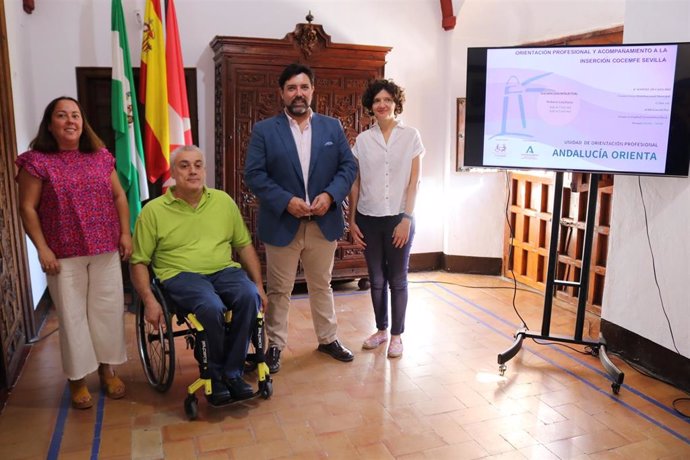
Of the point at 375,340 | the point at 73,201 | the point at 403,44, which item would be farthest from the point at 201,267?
the point at 403,44

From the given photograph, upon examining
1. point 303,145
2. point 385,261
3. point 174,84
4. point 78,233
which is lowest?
point 385,261

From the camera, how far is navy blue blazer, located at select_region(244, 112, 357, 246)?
2887 mm

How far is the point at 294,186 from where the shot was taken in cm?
293

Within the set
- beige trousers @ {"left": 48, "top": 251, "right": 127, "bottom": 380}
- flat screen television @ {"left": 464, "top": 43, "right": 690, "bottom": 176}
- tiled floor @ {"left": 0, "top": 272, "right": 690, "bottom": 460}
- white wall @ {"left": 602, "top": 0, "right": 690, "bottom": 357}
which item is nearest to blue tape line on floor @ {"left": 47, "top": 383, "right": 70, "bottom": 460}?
tiled floor @ {"left": 0, "top": 272, "right": 690, "bottom": 460}

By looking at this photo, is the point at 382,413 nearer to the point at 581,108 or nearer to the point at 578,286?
the point at 578,286

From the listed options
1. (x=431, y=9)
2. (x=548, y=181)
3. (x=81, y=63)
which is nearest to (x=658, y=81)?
(x=548, y=181)

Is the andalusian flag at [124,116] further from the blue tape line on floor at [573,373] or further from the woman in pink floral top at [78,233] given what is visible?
the blue tape line on floor at [573,373]

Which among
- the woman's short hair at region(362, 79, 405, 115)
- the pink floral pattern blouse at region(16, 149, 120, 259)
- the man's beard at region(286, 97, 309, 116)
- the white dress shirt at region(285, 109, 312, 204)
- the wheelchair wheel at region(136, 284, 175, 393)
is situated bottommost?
the wheelchair wheel at region(136, 284, 175, 393)

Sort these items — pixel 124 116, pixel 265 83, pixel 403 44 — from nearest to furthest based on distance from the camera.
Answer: pixel 124 116, pixel 265 83, pixel 403 44

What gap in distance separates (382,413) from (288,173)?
48.3 inches

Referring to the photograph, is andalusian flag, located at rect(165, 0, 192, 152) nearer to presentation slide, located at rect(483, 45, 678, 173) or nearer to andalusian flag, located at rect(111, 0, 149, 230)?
andalusian flag, located at rect(111, 0, 149, 230)

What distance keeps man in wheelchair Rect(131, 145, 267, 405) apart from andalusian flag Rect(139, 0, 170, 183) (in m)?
1.36

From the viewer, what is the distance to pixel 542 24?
438 centimetres

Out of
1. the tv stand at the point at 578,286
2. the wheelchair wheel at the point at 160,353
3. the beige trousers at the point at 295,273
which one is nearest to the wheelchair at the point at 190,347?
the wheelchair wheel at the point at 160,353
